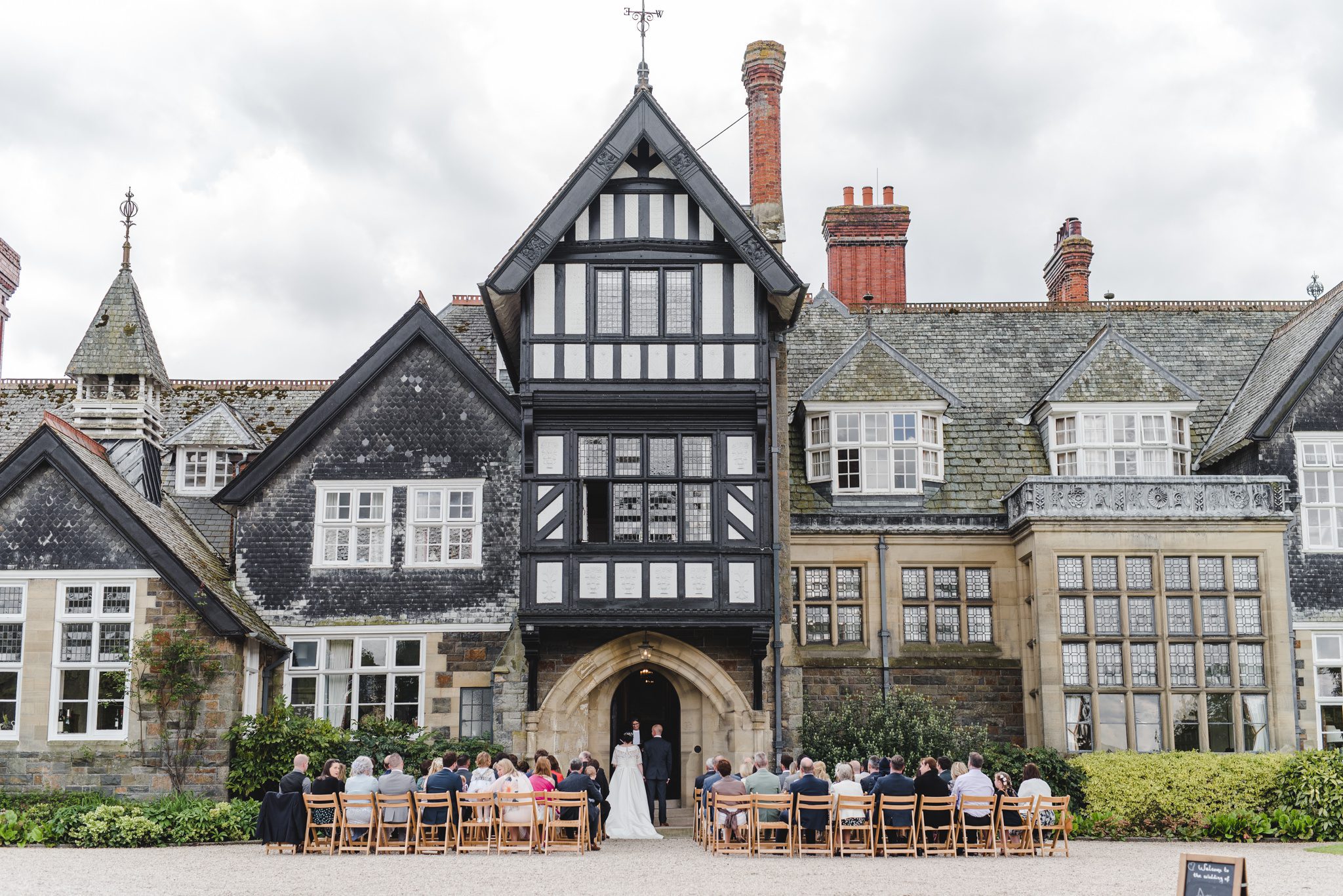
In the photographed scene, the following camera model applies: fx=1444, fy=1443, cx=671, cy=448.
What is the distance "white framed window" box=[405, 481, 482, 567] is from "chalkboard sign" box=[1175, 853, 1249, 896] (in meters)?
13.8

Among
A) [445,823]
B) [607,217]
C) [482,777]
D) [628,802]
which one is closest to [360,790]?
[445,823]

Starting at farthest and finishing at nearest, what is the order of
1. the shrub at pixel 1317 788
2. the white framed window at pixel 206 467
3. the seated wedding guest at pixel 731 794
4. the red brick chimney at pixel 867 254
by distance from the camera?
the red brick chimney at pixel 867 254, the white framed window at pixel 206 467, the shrub at pixel 1317 788, the seated wedding guest at pixel 731 794

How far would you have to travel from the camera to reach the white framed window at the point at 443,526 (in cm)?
2300

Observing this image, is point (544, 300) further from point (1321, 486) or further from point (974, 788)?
point (1321, 486)

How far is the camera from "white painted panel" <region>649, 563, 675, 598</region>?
68.9 ft

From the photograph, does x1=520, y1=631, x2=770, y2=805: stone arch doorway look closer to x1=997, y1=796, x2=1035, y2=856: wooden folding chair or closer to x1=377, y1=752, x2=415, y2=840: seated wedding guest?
x1=377, y1=752, x2=415, y2=840: seated wedding guest

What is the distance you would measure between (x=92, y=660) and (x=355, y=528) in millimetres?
4353

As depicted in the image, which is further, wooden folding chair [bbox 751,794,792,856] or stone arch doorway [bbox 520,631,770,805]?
stone arch doorway [bbox 520,631,770,805]

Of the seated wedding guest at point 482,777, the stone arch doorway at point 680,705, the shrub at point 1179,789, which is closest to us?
the seated wedding guest at point 482,777

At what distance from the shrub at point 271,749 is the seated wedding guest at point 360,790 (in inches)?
159

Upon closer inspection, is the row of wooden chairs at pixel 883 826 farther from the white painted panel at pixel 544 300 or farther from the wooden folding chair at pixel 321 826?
the white painted panel at pixel 544 300

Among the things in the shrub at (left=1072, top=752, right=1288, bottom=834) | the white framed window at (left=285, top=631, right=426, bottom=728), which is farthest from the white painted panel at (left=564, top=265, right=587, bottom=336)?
the shrub at (left=1072, top=752, right=1288, bottom=834)

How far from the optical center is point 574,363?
2180 cm

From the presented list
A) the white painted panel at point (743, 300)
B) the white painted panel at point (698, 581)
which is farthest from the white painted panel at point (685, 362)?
the white painted panel at point (698, 581)
